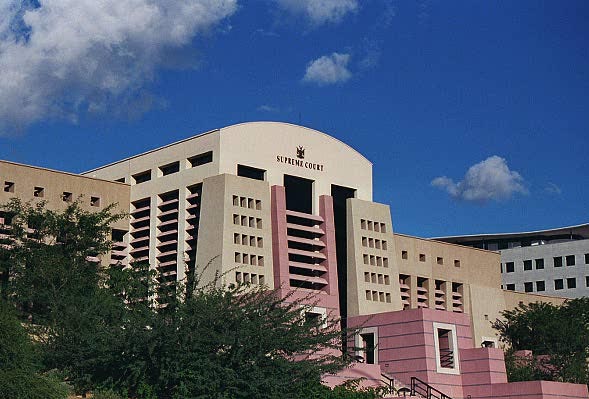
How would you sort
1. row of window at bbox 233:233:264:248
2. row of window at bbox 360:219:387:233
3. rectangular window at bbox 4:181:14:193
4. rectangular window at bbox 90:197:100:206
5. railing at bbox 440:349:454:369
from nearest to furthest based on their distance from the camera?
railing at bbox 440:349:454:369, rectangular window at bbox 4:181:14:193, row of window at bbox 233:233:264:248, rectangular window at bbox 90:197:100:206, row of window at bbox 360:219:387:233

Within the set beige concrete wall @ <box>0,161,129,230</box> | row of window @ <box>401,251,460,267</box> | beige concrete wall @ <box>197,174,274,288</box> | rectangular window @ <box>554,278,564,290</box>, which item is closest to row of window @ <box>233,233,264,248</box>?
beige concrete wall @ <box>197,174,274,288</box>

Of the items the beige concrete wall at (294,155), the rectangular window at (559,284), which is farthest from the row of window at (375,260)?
the rectangular window at (559,284)

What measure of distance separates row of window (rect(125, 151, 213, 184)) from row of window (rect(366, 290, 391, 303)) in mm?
14088

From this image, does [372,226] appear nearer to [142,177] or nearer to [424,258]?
[424,258]

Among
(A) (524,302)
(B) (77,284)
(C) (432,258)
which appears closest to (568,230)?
(A) (524,302)

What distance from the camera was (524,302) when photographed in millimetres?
81562

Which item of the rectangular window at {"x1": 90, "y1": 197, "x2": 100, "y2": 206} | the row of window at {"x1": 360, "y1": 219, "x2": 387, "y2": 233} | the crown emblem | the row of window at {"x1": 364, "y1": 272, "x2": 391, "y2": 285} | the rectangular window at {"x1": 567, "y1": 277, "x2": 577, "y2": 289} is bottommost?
the row of window at {"x1": 364, "y1": 272, "x2": 391, "y2": 285}

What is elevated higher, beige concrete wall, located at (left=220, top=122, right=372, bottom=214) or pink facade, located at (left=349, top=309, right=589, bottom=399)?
beige concrete wall, located at (left=220, top=122, right=372, bottom=214)

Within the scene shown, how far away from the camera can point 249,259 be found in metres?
61.9

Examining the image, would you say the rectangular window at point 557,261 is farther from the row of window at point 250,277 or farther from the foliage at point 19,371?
the foliage at point 19,371

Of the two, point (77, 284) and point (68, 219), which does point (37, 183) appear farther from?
point (77, 284)

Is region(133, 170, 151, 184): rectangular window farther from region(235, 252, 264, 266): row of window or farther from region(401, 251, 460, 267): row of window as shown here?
region(401, 251, 460, 267): row of window

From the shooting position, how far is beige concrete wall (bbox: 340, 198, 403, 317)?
67.1 m

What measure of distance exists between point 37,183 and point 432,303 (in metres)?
30.7
